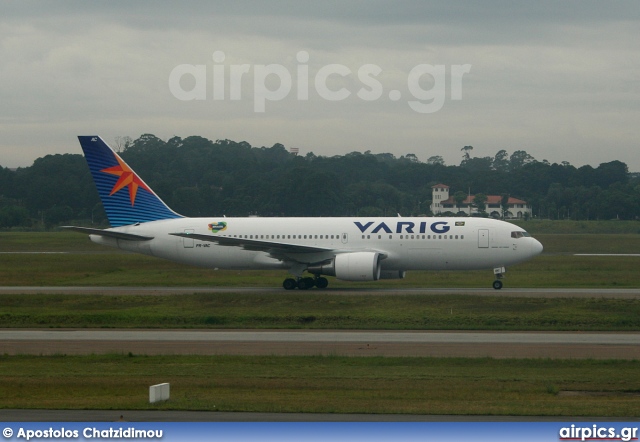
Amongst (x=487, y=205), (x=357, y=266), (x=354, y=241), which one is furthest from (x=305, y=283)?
(x=487, y=205)

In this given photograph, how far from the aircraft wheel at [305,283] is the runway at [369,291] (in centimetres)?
65

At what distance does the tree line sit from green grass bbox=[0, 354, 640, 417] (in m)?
95.7

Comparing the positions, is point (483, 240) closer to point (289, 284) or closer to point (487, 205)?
point (289, 284)

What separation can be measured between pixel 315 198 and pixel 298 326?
89688 mm

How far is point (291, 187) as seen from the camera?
124m

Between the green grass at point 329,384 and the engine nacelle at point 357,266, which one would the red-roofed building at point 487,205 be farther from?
the green grass at point 329,384

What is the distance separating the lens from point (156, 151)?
179500 mm

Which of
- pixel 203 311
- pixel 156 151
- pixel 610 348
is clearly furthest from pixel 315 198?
pixel 610 348

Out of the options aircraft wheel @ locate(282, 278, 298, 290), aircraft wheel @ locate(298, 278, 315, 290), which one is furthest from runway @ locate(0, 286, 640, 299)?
aircraft wheel @ locate(298, 278, 315, 290)

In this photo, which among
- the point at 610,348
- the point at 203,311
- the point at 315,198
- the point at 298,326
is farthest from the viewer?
the point at 315,198

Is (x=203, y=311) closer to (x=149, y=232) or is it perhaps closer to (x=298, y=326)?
(x=298, y=326)

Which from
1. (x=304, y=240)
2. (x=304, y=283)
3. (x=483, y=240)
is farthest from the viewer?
(x=304, y=240)

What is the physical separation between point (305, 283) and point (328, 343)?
708 inches

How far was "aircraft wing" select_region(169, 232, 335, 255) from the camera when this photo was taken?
146 feet
